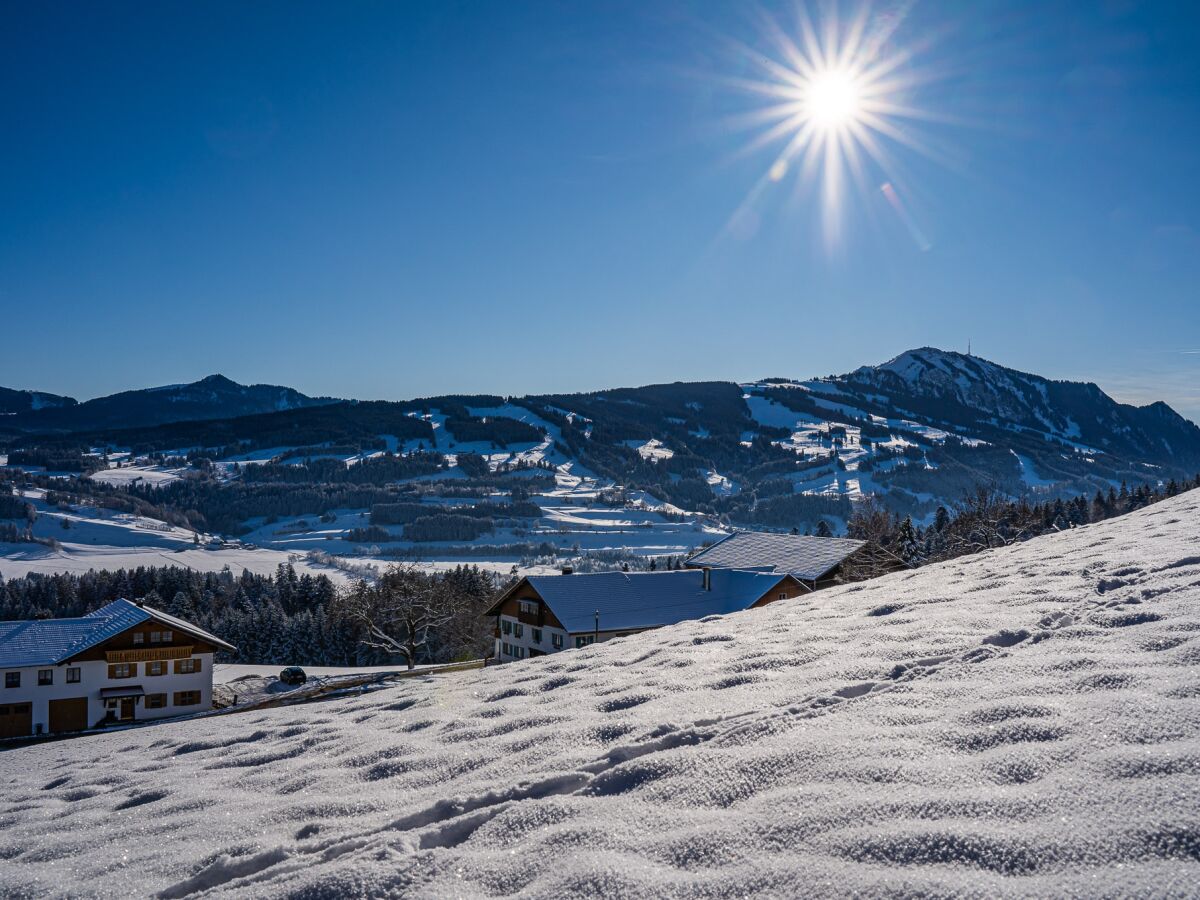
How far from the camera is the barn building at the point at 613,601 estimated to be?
35312 mm

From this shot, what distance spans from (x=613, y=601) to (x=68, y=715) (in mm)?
26744

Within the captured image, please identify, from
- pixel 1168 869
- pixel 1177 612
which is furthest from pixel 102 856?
pixel 1177 612

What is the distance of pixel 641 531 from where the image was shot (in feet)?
565

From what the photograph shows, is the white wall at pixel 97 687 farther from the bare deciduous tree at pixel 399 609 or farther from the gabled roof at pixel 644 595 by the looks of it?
the gabled roof at pixel 644 595

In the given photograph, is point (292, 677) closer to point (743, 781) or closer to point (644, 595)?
point (644, 595)

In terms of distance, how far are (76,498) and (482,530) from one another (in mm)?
108728

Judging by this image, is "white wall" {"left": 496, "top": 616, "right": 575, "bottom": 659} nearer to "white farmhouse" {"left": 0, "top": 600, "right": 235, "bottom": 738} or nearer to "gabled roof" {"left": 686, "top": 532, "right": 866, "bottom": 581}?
"gabled roof" {"left": 686, "top": 532, "right": 866, "bottom": 581}

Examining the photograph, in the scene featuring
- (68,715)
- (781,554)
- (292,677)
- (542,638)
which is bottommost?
(292,677)

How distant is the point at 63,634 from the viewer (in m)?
33.9

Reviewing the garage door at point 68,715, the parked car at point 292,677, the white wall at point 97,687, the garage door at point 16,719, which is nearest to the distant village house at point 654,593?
the parked car at point 292,677

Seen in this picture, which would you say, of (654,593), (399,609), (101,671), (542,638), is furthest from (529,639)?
(101,671)

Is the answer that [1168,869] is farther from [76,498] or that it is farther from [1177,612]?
[76,498]

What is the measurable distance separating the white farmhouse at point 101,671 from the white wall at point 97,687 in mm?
39

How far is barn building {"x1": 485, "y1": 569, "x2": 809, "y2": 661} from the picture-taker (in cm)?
3531
